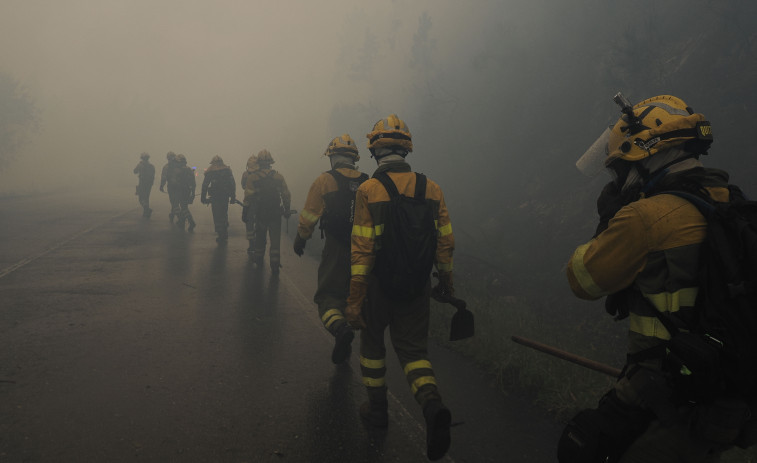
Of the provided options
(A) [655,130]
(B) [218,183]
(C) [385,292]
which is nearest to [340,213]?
(C) [385,292]

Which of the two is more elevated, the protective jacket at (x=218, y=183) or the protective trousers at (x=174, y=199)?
the protective jacket at (x=218, y=183)

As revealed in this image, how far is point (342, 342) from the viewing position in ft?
14.1

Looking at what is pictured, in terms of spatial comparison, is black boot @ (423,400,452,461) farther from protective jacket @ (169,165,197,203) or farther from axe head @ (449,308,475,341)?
protective jacket @ (169,165,197,203)

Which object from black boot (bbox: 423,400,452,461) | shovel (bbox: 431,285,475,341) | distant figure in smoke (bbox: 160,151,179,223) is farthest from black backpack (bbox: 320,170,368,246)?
distant figure in smoke (bbox: 160,151,179,223)

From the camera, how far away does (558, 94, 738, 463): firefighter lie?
1795 millimetres

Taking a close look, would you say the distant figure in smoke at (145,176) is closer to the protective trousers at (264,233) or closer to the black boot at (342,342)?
the protective trousers at (264,233)

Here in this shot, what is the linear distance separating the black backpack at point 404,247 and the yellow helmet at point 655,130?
1369 mm

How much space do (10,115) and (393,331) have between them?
130 feet

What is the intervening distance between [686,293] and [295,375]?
11.4 feet

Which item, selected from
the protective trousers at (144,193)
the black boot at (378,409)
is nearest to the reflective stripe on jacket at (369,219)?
the black boot at (378,409)

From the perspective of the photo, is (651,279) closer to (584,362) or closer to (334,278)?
(584,362)

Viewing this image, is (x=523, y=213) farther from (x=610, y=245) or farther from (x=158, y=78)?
(x=158, y=78)

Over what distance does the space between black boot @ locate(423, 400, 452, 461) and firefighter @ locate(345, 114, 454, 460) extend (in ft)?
0.52

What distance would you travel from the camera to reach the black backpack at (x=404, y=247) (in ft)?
10.8
